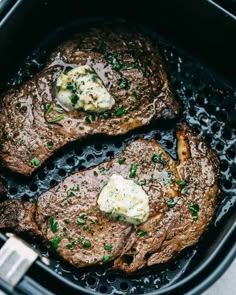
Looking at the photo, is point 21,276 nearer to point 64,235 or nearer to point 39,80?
point 64,235

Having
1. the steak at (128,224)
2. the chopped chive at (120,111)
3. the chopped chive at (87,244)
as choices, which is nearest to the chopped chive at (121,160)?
the steak at (128,224)

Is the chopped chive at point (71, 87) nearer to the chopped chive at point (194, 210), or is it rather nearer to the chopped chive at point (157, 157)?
the chopped chive at point (157, 157)

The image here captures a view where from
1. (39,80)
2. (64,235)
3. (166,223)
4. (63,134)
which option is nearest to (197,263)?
(166,223)

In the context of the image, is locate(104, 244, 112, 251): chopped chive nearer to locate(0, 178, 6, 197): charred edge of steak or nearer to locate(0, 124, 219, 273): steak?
locate(0, 124, 219, 273): steak

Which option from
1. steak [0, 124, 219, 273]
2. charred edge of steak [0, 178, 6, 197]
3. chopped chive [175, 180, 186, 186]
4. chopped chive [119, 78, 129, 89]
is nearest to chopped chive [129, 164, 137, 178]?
steak [0, 124, 219, 273]

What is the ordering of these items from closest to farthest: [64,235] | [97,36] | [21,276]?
[21,276], [64,235], [97,36]
